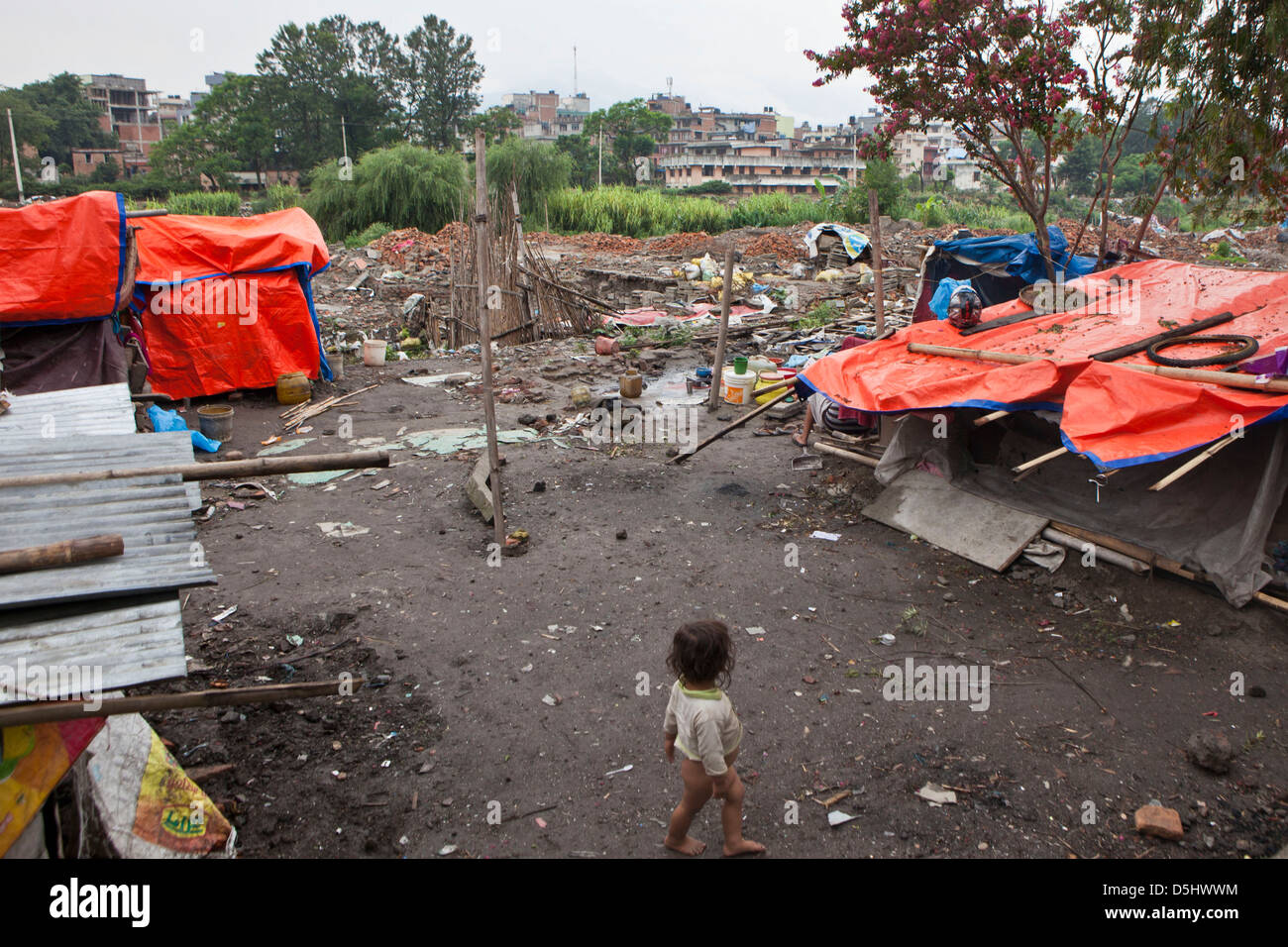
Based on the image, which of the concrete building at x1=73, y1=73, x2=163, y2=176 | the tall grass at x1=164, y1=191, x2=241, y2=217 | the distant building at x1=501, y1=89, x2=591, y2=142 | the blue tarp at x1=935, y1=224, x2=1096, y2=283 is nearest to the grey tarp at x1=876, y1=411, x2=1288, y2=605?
the blue tarp at x1=935, y1=224, x2=1096, y2=283

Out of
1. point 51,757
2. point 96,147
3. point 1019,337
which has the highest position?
point 96,147

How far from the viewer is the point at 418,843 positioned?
3.27 metres

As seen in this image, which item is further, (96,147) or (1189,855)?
(96,147)

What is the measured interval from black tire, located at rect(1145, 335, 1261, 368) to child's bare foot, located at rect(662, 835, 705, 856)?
14.2 ft

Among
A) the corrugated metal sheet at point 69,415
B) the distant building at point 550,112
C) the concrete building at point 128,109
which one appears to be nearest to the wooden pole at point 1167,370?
the corrugated metal sheet at point 69,415

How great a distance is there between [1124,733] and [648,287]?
53.3 ft

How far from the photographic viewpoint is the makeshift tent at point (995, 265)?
945 centimetres

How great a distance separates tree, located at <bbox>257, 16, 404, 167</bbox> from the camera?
51.6 meters

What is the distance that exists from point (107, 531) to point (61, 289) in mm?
6918

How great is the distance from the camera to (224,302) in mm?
9828

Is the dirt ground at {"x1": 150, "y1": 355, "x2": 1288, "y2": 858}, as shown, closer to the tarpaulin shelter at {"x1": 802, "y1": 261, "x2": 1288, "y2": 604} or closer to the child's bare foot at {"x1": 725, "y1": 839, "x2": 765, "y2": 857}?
the child's bare foot at {"x1": 725, "y1": 839, "x2": 765, "y2": 857}

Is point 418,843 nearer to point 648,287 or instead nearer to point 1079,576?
point 1079,576

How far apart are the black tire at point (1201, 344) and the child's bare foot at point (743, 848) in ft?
13.7
